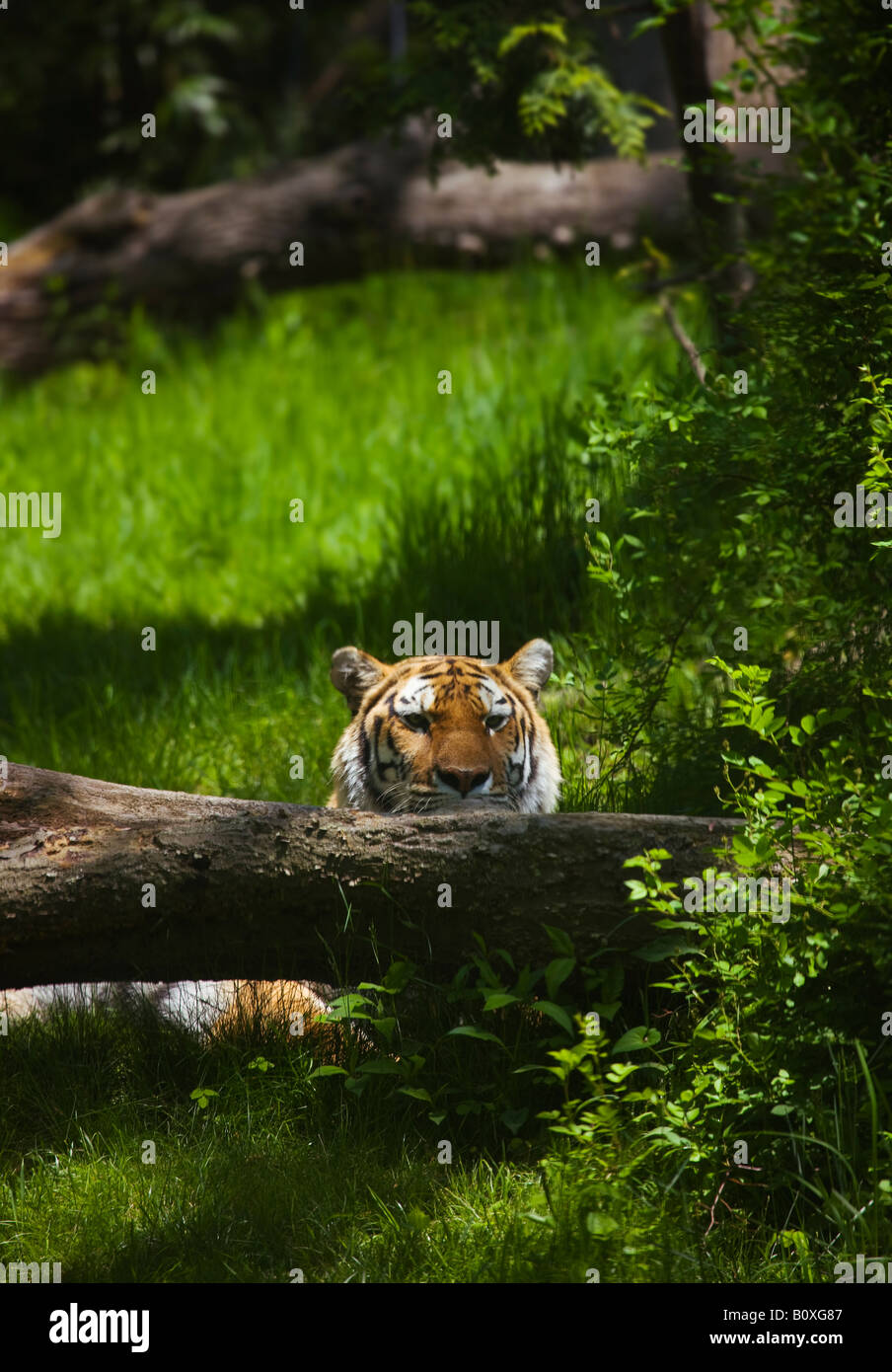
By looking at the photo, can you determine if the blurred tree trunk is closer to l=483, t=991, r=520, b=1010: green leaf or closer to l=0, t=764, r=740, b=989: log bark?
l=0, t=764, r=740, b=989: log bark

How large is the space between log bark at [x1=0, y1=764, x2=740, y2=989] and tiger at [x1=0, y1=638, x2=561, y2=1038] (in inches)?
9.4

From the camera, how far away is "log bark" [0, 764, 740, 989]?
353cm

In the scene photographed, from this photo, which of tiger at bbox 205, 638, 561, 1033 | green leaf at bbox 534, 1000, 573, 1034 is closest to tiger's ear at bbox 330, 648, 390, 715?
tiger at bbox 205, 638, 561, 1033

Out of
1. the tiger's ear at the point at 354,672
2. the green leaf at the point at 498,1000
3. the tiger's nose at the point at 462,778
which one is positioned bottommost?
the green leaf at the point at 498,1000

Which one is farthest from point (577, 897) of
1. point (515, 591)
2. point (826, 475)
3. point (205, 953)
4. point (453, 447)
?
point (453, 447)

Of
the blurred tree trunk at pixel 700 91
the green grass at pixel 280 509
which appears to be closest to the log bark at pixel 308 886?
the green grass at pixel 280 509

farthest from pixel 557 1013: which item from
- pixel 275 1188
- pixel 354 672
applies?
pixel 354 672

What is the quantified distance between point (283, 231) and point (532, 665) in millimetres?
7192

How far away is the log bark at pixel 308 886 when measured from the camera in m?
3.53

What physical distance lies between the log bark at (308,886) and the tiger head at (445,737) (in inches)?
20.4

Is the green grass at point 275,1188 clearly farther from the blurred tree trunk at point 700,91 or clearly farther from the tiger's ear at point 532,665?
the blurred tree trunk at point 700,91

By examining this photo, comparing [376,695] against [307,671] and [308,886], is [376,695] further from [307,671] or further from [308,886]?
[307,671]

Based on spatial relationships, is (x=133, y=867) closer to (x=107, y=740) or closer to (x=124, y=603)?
(x=107, y=740)

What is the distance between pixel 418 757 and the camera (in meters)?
4.29
